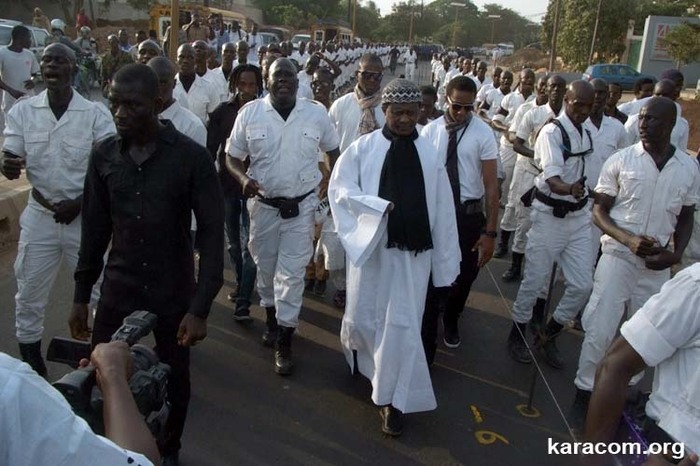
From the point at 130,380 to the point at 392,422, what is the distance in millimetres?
2413

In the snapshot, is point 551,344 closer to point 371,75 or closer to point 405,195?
point 405,195

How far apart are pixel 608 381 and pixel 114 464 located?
1669 mm

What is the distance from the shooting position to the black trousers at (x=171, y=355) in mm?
3041

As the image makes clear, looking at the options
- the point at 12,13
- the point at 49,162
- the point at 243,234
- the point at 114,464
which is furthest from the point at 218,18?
the point at 12,13

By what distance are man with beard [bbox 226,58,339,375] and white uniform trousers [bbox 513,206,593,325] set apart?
1.77 meters

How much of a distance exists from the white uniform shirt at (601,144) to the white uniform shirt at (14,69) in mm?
7767

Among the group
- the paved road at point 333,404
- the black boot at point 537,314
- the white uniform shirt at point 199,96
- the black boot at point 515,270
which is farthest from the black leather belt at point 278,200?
the black boot at point 515,270

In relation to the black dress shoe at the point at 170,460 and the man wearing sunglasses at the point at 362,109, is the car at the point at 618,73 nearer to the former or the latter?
the man wearing sunglasses at the point at 362,109

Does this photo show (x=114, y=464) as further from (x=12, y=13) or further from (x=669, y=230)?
(x=12, y=13)

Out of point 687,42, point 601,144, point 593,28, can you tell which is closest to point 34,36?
point 601,144

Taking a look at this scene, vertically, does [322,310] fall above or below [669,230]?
below

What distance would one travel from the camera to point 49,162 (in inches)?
152

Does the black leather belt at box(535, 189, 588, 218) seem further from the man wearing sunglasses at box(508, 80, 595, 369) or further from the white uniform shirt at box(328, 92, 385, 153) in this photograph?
the white uniform shirt at box(328, 92, 385, 153)

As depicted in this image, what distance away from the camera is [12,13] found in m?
37.5
